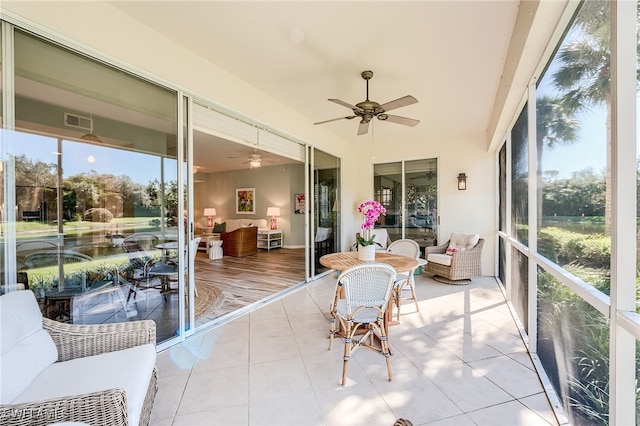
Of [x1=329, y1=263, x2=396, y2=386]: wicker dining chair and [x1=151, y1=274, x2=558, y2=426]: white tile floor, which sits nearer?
[x1=151, y1=274, x2=558, y2=426]: white tile floor

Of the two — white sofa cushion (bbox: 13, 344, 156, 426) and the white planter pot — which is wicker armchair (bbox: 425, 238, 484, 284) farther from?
white sofa cushion (bbox: 13, 344, 156, 426)

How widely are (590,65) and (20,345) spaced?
11.1 ft

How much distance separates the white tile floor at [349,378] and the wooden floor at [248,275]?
697 millimetres

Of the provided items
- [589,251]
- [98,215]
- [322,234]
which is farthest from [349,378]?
[322,234]

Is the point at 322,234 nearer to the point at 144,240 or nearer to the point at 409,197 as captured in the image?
the point at 409,197

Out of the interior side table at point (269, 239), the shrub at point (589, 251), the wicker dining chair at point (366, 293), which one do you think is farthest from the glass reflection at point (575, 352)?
the interior side table at point (269, 239)

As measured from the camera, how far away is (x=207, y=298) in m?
3.95

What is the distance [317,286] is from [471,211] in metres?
3.58

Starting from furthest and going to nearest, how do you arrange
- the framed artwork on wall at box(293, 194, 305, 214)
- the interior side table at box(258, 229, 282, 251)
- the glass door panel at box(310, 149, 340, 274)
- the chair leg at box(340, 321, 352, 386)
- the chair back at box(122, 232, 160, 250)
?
the framed artwork on wall at box(293, 194, 305, 214) → the interior side table at box(258, 229, 282, 251) → the glass door panel at box(310, 149, 340, 274) → the chair back at box(122, 232, 160, 250) → the chair leg at box(340, 321, 352, 386)

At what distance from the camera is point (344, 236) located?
624 cm

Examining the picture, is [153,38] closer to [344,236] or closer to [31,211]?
[31,211]

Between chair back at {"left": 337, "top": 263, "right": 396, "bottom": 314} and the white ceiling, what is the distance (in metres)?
2.07

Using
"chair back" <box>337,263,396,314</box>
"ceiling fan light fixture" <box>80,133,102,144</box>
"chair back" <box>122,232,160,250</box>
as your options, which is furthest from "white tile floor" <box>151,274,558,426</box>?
"ceiling fan light fixture" <box>80,133,102,144</box>

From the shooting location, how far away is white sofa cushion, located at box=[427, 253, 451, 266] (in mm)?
4844
